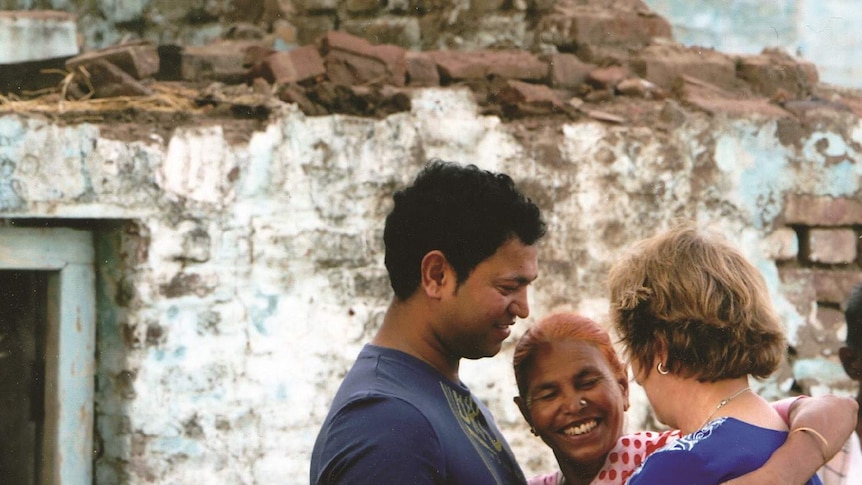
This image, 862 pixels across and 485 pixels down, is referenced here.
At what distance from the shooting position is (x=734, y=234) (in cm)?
488

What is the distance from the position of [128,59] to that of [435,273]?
2.45m

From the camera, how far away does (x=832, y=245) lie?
504 cm

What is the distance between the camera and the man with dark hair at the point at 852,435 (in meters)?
2.70

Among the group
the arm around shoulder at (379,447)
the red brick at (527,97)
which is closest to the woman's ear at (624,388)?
the arm around shoulder at (379,447)

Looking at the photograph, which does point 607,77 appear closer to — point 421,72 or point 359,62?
point 421,72

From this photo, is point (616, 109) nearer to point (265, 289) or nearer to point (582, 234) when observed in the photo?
point (582, 234)

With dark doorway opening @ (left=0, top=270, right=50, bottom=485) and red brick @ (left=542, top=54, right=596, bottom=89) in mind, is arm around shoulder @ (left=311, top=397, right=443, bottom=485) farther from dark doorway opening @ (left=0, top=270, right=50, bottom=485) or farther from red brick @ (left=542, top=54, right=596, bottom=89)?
red brick @ (left=542, top=54, right=596, bottom=89)

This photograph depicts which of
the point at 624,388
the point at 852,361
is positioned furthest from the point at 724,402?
the point at 852,361

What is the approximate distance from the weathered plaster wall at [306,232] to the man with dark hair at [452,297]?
176cm

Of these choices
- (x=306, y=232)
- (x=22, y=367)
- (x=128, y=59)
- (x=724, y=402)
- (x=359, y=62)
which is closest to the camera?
(x=724, y=402)

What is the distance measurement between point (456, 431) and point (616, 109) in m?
2.84

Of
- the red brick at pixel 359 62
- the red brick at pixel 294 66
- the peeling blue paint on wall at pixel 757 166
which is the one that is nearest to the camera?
the red brick at pixel 294 66

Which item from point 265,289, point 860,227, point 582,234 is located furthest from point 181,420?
point 860,227

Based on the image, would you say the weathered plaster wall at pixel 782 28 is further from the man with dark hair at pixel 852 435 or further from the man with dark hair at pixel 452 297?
the man with dark hair at pixel 452 297
